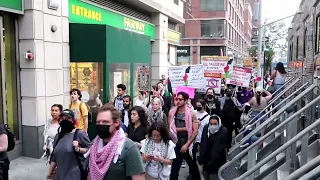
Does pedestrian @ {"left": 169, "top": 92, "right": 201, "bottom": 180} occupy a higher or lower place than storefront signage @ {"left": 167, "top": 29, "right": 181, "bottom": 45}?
Result: lower

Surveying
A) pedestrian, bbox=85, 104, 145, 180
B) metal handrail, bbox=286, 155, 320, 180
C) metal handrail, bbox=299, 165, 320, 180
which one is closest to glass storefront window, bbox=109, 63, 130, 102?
pedestrian, bbox=85, 104, 145, 180

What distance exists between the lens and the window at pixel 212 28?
158 feet

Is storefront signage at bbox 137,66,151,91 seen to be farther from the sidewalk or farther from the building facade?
the sidewalk

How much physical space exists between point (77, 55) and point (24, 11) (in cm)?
221

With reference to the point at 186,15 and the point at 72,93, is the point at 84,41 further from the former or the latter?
the point at 186,15

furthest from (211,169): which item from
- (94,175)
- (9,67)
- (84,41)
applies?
(84,41)

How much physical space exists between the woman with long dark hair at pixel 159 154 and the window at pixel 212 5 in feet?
149

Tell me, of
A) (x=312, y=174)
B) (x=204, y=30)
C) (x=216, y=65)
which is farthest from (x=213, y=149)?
(x=204, y=30)

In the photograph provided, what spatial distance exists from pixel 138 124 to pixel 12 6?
166 inches

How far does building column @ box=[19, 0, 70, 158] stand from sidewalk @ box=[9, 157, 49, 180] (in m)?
0.25

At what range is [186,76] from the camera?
11.1 metres

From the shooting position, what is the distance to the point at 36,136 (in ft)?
27.2

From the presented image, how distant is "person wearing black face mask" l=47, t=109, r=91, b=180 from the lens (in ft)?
14.0

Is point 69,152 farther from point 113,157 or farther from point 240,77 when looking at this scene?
point 240,77
